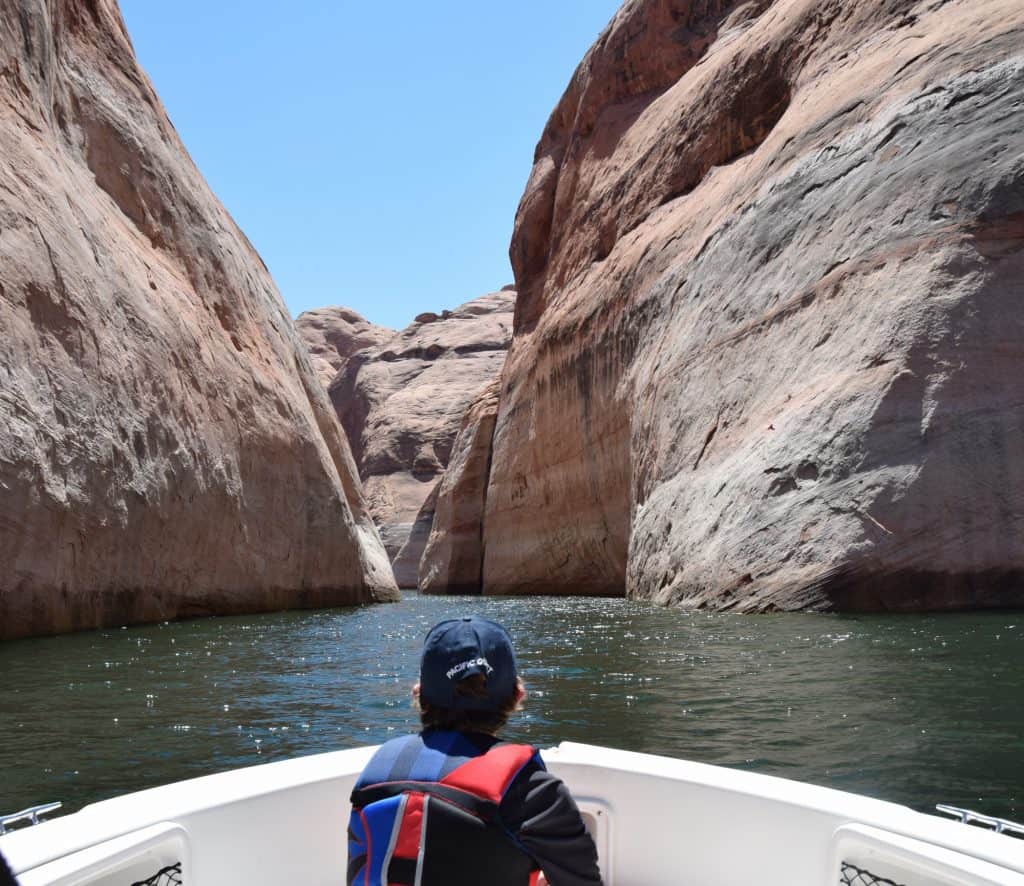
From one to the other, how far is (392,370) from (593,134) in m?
39.6

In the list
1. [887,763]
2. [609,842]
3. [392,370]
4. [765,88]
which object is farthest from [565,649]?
[392,370]

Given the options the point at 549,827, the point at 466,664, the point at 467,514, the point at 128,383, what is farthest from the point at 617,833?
the point at 467,514

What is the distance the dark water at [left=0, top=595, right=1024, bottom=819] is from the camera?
4.73m

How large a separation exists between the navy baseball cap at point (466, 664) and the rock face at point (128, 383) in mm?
10292

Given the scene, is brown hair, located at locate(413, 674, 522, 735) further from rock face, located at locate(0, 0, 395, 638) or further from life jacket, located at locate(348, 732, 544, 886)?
rock face, located at locate(0, 0, 395, 638)

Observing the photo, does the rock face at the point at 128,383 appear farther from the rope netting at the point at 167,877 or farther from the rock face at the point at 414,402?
the rock face at the point at 414,402

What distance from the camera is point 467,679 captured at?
2.05 meters

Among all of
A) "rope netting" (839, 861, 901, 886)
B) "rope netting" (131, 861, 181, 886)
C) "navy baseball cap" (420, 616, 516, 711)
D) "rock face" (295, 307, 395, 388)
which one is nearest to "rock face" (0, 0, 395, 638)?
"rope netting" (131, 861, 181, 886)

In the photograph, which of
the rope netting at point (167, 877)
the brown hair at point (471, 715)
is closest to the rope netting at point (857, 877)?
the brown hair at point (471, 715)

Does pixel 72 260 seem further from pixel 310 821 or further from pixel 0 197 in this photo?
pixel 310 821

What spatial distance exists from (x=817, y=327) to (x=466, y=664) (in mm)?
14753

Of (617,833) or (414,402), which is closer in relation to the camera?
(617,833)

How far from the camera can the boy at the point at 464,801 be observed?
1.83m

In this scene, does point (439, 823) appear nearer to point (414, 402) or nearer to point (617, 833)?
point (617, 833)
